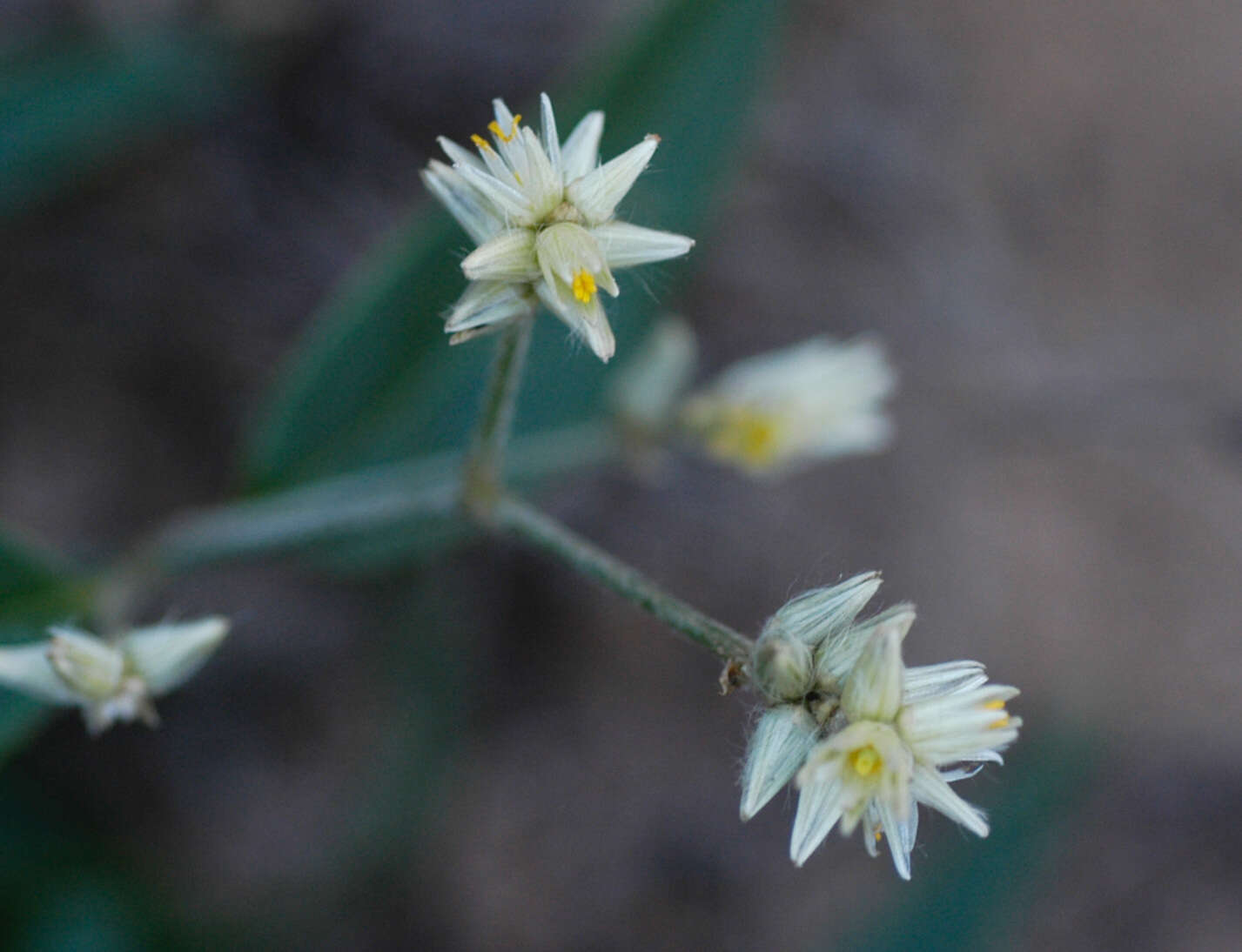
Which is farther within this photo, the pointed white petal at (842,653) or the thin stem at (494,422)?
the thin stem at (494,422)

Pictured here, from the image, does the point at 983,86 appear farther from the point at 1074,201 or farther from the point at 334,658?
the point at 334,658

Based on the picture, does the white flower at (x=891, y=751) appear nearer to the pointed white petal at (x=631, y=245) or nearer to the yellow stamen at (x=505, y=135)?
the pointed white petal at (x=631, y=245)

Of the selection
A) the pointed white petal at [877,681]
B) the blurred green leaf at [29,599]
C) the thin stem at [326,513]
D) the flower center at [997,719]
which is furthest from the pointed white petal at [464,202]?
the blurred green leaf at [29,599]

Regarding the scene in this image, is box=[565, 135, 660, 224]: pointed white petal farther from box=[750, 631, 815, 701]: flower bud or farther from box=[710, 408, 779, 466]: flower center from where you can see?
box=[710, 408, 779, 466]: flower center

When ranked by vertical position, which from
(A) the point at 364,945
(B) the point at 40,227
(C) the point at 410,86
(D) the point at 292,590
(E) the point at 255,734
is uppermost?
(C) the point at 410,86

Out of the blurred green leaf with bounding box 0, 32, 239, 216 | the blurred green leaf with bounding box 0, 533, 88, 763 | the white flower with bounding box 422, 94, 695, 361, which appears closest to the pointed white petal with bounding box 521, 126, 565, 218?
the white flower with bounding box 422, 94, 695, 361

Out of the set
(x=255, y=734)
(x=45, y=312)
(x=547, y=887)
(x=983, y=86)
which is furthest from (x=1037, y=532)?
(x=45, y=312)

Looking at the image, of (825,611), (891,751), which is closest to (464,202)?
(825,611)
